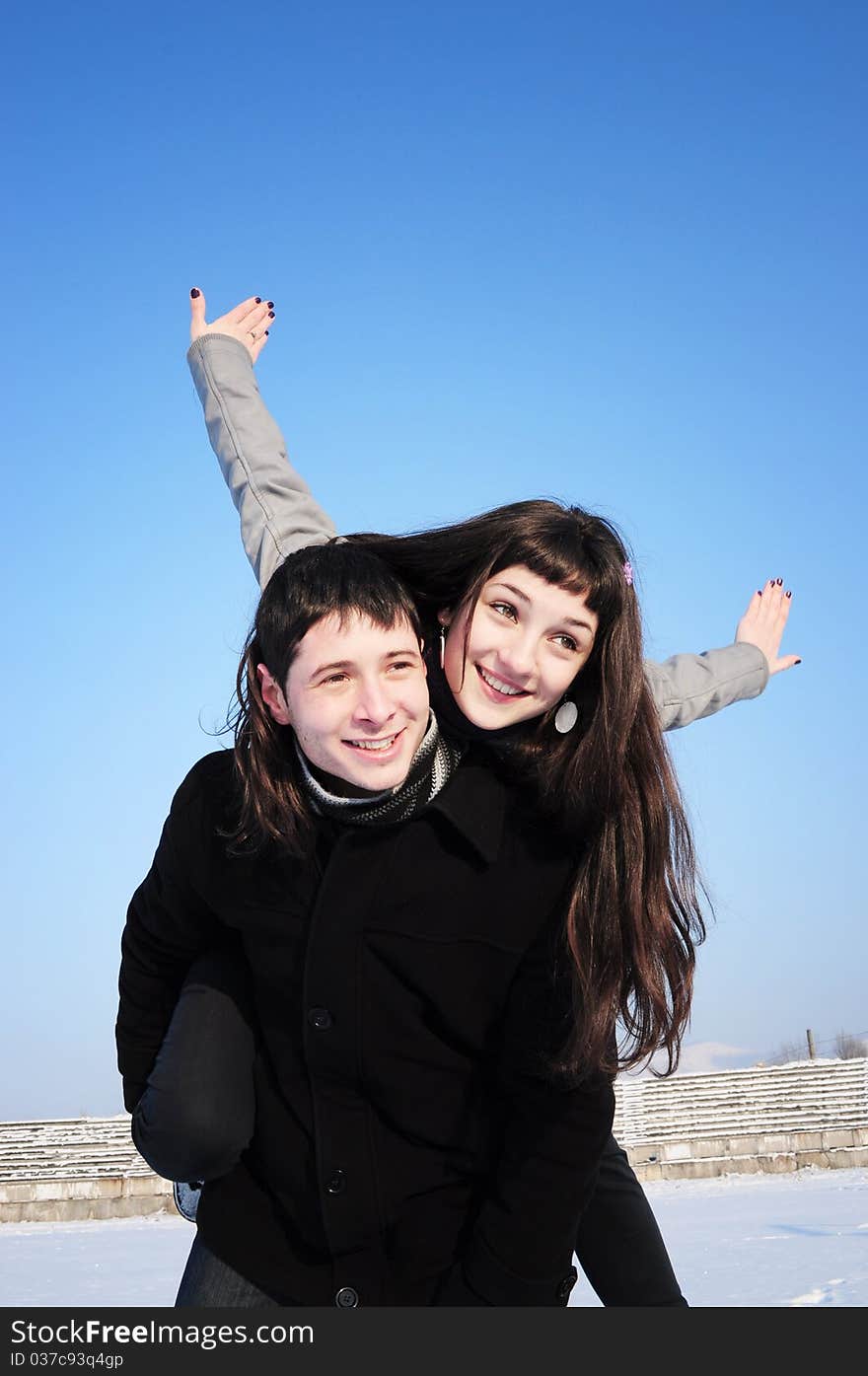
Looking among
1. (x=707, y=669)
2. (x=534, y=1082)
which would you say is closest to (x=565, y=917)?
(x=534, y=1082)

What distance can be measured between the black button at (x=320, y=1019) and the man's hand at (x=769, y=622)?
2504mm

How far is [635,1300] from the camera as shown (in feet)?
9.27

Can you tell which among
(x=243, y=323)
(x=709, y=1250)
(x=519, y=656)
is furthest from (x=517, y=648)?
(x=709, y=1250)

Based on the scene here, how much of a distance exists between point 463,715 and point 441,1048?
2.12ft

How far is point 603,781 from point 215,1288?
122 centimetres

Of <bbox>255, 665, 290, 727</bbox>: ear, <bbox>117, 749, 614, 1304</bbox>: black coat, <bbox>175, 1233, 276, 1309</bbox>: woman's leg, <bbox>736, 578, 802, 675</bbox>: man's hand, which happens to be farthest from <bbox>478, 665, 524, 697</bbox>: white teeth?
<bbox>736, 578, 802, 675</bbox>: man's hand

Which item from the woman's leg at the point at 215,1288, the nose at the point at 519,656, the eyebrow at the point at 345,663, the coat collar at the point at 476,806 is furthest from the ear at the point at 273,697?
the woman's leg at the point at 215,1288

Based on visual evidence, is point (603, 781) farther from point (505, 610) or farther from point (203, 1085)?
point (203, 1085)

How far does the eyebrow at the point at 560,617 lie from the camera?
2625mm

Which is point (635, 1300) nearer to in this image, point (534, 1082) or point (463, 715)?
point (534, 1082)

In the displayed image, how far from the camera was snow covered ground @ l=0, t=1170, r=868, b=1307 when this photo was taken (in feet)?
16.1

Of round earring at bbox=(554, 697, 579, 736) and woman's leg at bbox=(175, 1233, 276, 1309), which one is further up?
round earring at bbox=(554, 697, 579, 736)

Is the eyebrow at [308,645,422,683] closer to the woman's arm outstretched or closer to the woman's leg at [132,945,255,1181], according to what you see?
the woman's leg at [132,945,255,1181]

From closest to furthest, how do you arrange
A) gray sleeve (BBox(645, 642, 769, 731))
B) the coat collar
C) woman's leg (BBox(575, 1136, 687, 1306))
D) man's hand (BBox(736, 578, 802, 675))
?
the coat collar, woman's leg (BBox(575, 1136, 687, 1306)), gray sleeve (BBox(645, 642, 769, 731)), man's hand (BBox(736, 578, 802, 675))
